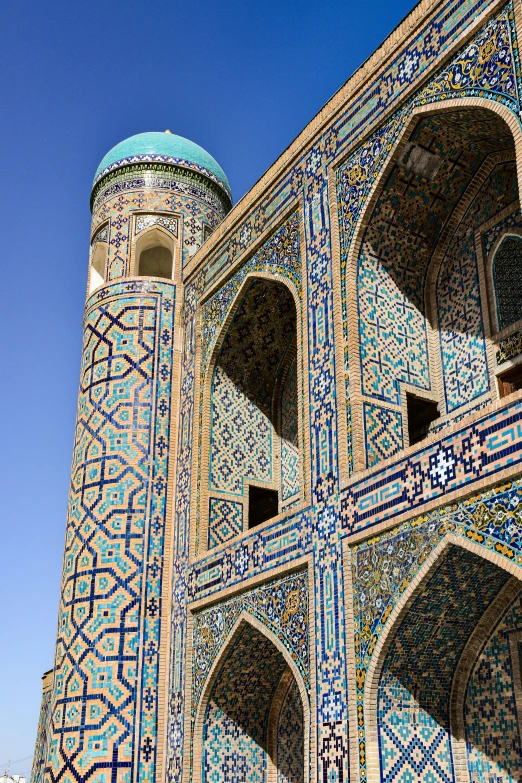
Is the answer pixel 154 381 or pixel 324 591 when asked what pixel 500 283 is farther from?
pixel 154 381

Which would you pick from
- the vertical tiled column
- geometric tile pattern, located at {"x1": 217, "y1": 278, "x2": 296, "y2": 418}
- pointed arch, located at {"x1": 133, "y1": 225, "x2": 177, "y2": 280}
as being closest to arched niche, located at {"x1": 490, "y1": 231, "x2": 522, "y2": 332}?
the vertical tiled column

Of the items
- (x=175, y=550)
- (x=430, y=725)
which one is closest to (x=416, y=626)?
(x=430, y=725)

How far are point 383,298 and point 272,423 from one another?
6.90 feet

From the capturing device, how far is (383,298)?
6.18 m

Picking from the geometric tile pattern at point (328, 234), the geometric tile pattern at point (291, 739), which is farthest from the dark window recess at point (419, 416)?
the geometric tile pattern at point (291, 739)

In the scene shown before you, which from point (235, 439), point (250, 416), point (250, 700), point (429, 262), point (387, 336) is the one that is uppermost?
point (429, 262)

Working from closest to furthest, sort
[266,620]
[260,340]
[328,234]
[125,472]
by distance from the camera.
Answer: [266,620]
[328,234]
[125,472]
[260,340]

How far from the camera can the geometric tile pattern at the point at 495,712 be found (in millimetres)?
4996

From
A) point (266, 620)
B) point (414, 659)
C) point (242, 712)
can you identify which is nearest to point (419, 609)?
point (414, 659)

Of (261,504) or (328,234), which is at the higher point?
(328,234)

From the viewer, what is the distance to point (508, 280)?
5.92m

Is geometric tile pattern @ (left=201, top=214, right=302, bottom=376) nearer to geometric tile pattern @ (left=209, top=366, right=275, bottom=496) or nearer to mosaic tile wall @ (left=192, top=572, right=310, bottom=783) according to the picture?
geometric tile pattern @ (left=209, top=366, right=275, bottom=496)

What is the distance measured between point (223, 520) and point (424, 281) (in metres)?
2.42

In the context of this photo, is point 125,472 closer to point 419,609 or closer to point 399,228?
point 399,228
